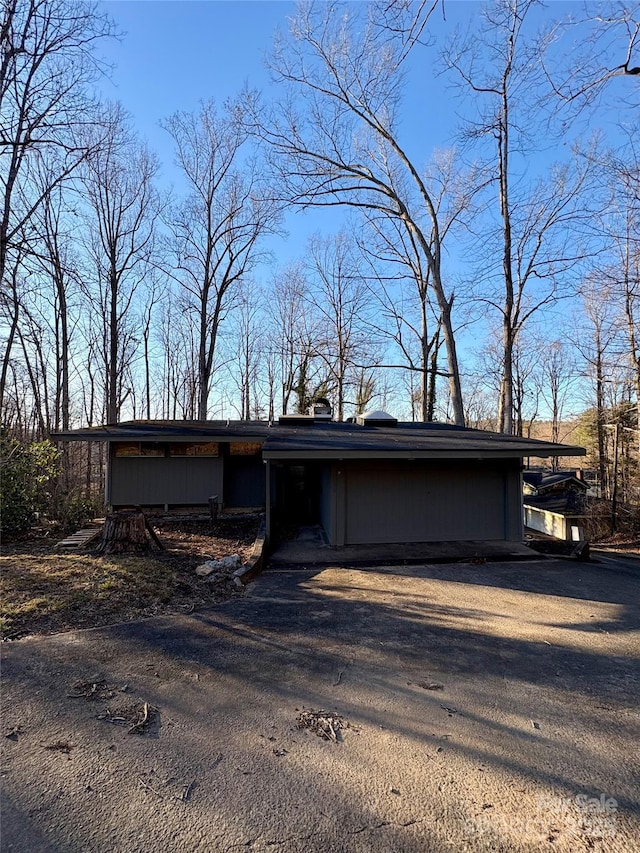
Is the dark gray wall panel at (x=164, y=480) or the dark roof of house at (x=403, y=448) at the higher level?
the dark roof of house at (x=403, y=448)

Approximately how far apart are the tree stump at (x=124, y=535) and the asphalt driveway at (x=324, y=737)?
2.96 meters

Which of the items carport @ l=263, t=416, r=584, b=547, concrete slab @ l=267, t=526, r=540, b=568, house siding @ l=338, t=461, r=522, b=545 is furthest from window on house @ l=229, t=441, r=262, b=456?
house siding @ l=338, t=461, r=522, b=545

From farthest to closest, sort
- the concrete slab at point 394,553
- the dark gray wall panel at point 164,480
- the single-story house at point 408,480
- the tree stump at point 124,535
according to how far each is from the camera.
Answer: the dark gray wall panel at point 164,480
the single-story house at point 408,480
the concrete slab at point 394,553
the tree stump at point 124,535

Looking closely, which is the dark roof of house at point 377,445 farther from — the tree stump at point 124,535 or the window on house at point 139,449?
the tree stump at point 124,535

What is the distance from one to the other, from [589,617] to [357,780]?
12.9 feet

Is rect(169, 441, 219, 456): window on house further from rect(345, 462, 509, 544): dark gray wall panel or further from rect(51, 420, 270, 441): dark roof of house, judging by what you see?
rect(345, 462, 509, 544): dark gray wall panel

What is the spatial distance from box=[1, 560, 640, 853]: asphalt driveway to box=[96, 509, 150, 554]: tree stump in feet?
9.72

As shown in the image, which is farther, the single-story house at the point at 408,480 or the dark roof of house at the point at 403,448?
the single-story house at the point at 408,480

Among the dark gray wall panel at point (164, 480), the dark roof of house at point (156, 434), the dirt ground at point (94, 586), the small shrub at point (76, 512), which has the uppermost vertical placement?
the dark roof of house at point (156, 434)

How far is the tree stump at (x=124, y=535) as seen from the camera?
6.93 metres

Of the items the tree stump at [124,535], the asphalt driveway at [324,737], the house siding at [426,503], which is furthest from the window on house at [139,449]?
the asphalt driveway at [324,737]

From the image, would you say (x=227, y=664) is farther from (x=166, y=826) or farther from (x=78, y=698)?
(x=166, y=826)

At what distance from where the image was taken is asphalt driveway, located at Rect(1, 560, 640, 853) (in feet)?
6.41

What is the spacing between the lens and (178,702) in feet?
9.74
